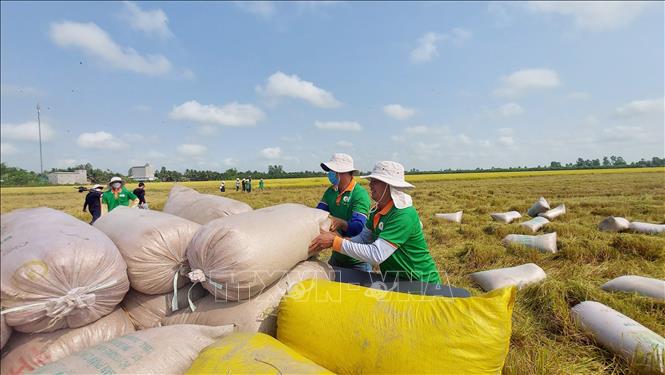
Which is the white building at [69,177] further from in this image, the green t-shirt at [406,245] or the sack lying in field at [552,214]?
the sack lying in field at [552,214]

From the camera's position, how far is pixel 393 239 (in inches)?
80.1

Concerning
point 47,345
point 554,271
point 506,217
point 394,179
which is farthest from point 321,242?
point 506,217

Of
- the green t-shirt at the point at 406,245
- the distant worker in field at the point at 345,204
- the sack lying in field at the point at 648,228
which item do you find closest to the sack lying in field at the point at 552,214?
the sack lying in field at the point at 648,228

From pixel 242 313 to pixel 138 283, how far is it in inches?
21.0

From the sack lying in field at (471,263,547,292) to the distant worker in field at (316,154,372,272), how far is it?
1.38 metres

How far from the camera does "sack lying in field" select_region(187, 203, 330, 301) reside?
1.66m

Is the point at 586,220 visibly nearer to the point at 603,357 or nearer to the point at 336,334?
the point at 603,357

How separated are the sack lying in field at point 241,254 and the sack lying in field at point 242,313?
8 cm

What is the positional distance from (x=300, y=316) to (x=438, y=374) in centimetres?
64

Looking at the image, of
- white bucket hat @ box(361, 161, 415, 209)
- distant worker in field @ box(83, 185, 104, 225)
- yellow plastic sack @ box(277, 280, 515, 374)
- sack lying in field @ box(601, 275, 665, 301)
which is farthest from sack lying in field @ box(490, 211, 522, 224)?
distant worker in field @ box(83, 185, 104, 225)

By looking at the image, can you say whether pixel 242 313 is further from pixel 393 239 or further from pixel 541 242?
pixel 541 242

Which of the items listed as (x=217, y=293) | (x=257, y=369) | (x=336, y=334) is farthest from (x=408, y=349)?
(x=217, y=293)

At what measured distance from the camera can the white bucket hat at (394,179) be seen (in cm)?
208

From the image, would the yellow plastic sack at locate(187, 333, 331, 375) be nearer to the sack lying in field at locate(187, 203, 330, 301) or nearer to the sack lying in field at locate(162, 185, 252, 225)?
the sack lying in field at locate(187, 203, 330, 301)
